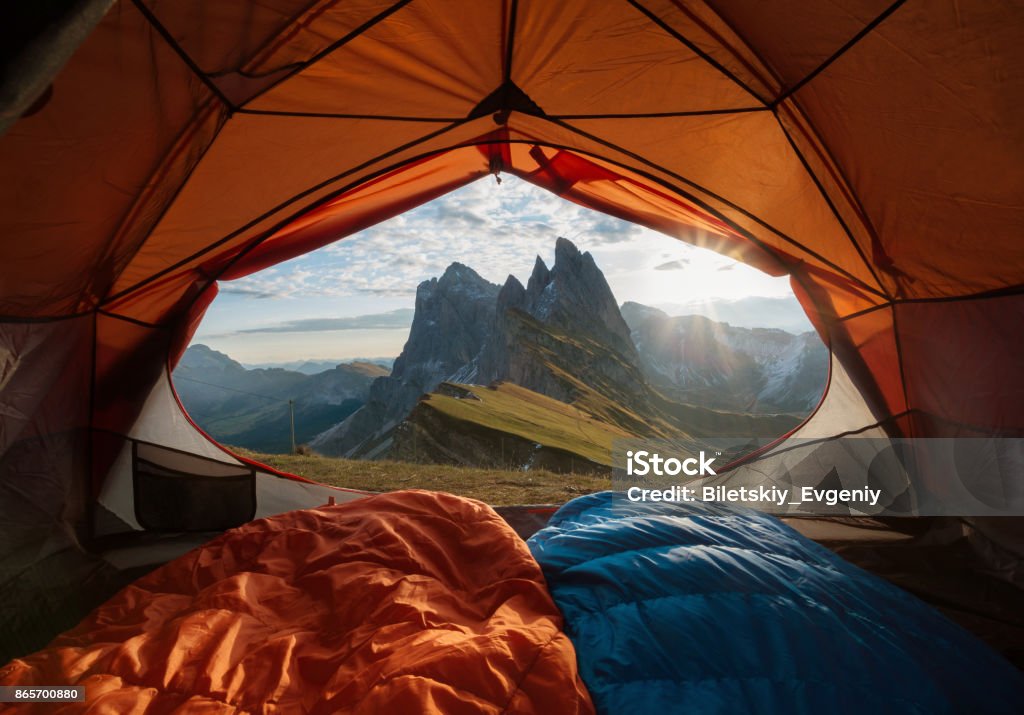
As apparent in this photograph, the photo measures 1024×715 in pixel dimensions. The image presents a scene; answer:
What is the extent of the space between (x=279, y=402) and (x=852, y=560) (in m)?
140

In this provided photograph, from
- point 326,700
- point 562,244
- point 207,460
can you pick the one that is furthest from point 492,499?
point 562,244

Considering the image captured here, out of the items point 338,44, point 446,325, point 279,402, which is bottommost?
point 338,44

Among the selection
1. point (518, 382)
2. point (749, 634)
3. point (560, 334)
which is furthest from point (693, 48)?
point (560, 334)

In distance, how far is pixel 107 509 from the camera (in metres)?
3.42

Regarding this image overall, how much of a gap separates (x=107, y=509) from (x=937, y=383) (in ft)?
16.8

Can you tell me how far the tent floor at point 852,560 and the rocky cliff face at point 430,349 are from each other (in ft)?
271

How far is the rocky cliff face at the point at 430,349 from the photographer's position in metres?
90.2

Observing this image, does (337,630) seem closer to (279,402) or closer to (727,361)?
(279,402)

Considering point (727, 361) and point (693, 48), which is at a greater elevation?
point (727, 361)

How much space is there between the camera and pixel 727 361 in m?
156

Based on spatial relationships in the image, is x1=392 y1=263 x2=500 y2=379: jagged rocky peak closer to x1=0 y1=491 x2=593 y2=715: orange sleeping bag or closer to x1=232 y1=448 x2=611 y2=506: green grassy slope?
x1=232 y1=448 x2=611 y2=506: green grassy slope

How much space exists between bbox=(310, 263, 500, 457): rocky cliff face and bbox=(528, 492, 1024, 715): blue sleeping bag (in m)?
84.5

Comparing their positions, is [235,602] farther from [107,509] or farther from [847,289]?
[847,289]

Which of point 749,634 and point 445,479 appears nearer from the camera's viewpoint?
point 749,634
